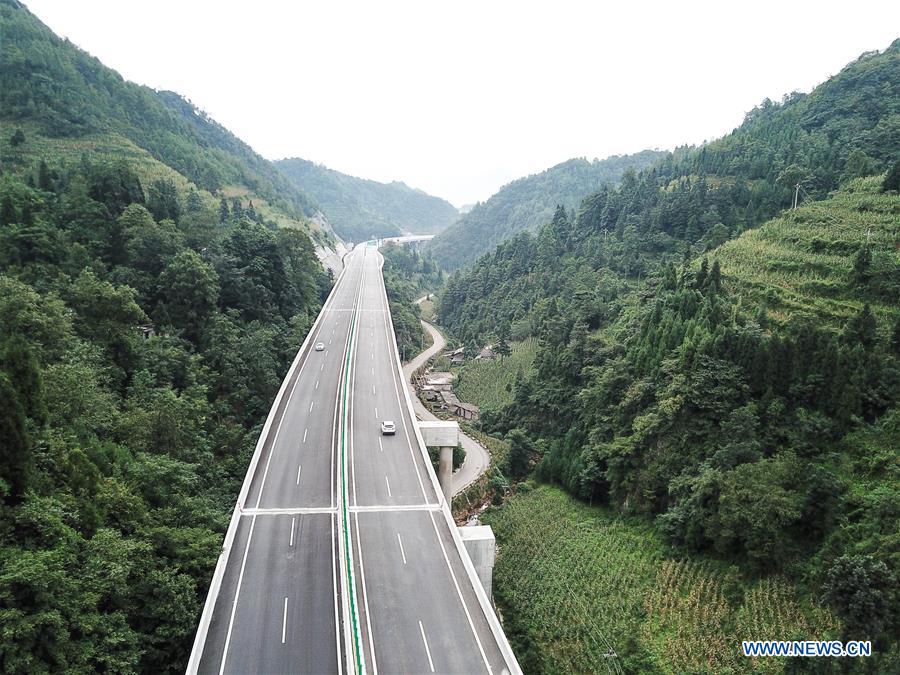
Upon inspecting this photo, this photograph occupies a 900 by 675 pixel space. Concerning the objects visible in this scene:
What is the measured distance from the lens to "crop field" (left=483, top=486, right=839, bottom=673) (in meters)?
21.3

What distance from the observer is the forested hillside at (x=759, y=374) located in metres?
23.0

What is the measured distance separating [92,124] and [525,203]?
11542 centimetres

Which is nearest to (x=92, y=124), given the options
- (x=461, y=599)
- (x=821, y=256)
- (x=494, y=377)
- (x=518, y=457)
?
(x=494, y=377)

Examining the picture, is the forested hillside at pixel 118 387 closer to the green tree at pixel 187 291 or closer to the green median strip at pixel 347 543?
the green tree at pixel 187 291

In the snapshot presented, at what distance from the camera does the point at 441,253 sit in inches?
6865

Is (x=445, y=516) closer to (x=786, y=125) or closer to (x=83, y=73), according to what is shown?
(x=786, y=125)

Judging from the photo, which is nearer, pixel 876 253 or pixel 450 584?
pixel 450 584

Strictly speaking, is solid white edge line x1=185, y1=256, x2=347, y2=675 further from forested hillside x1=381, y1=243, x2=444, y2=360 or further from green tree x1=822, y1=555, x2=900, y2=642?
forested hillside x1=381, y1=243, x2=444, y2=360

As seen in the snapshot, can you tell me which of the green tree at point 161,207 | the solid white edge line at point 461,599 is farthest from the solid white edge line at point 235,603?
the green tree at point 161,207

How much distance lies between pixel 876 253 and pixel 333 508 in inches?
1402

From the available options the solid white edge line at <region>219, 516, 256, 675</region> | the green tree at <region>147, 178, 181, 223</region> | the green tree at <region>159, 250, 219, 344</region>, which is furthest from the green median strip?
the green tree at <region>147, 178, 181, 223</region>

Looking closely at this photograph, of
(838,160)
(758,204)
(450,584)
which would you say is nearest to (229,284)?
(450,584)

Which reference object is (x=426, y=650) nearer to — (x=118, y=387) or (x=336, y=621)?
(x=336, y=621)

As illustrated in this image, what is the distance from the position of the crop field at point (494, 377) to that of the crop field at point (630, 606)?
2745 cm
